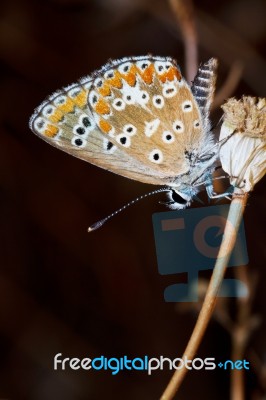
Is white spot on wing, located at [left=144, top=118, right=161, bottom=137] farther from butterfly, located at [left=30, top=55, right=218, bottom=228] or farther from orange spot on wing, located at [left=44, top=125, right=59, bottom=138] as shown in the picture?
orange spot on wing, located at [left=44, top=125, right=59, bottom=138]

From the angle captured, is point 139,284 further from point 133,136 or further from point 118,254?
point 133,136

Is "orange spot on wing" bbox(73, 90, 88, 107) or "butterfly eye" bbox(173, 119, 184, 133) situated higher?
"orange spot on wing" bbox(73, 90, 88, 107)

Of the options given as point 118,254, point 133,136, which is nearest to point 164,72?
point 133,136

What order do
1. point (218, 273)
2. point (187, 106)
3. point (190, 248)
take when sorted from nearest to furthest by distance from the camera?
point (218, 273)
point (187, 106)
point (190, 248)

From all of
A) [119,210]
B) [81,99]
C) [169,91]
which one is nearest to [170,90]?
[169,91]

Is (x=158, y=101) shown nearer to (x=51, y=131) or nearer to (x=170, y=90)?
(x=170, y=90)

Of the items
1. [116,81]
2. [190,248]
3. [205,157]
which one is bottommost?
[190,248]

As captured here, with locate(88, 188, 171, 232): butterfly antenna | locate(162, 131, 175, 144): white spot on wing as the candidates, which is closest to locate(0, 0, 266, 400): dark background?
locate(88, 188, 171, 232): butterfly antenna

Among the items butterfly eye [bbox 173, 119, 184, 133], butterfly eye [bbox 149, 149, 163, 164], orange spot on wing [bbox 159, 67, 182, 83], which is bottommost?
butterfly eye [bbox 149, 149, 163, 164]
